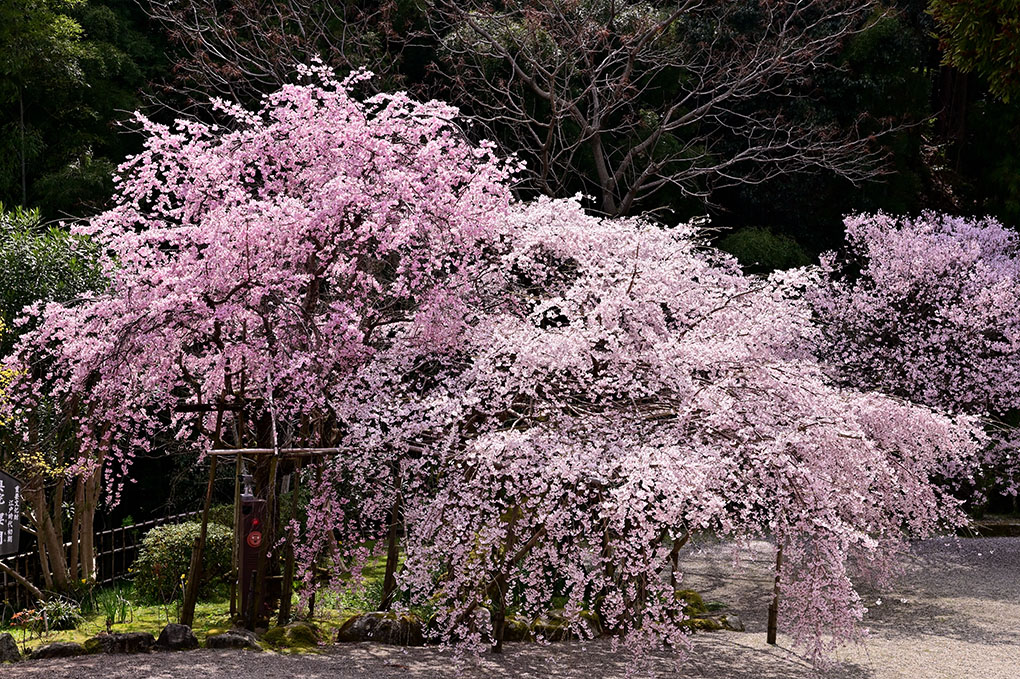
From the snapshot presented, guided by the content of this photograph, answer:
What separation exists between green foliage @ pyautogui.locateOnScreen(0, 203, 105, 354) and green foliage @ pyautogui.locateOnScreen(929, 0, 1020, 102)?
781cm

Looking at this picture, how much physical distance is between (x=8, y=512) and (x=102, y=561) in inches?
132

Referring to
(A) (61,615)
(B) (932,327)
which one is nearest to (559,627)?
(A) (61,615)

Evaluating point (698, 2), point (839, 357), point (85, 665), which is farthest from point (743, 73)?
point (85, 665)

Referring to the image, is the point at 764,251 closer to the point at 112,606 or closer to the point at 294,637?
the point at 294,637

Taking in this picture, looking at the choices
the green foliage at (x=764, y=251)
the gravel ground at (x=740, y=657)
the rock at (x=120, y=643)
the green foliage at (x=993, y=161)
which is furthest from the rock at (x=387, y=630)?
the green foliage at (x=993, y=161)

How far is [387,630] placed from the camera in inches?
301

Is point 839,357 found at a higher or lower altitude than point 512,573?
higher

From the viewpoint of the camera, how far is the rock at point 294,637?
7375 millimetres

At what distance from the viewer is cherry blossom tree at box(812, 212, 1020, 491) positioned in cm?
1240

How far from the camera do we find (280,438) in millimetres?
8719

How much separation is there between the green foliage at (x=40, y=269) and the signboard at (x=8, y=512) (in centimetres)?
184

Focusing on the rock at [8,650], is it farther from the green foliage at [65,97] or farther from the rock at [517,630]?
the green foliage at [65,97]

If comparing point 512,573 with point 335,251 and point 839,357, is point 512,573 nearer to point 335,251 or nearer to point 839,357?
point 335,251

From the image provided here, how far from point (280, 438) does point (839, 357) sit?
7543mm
